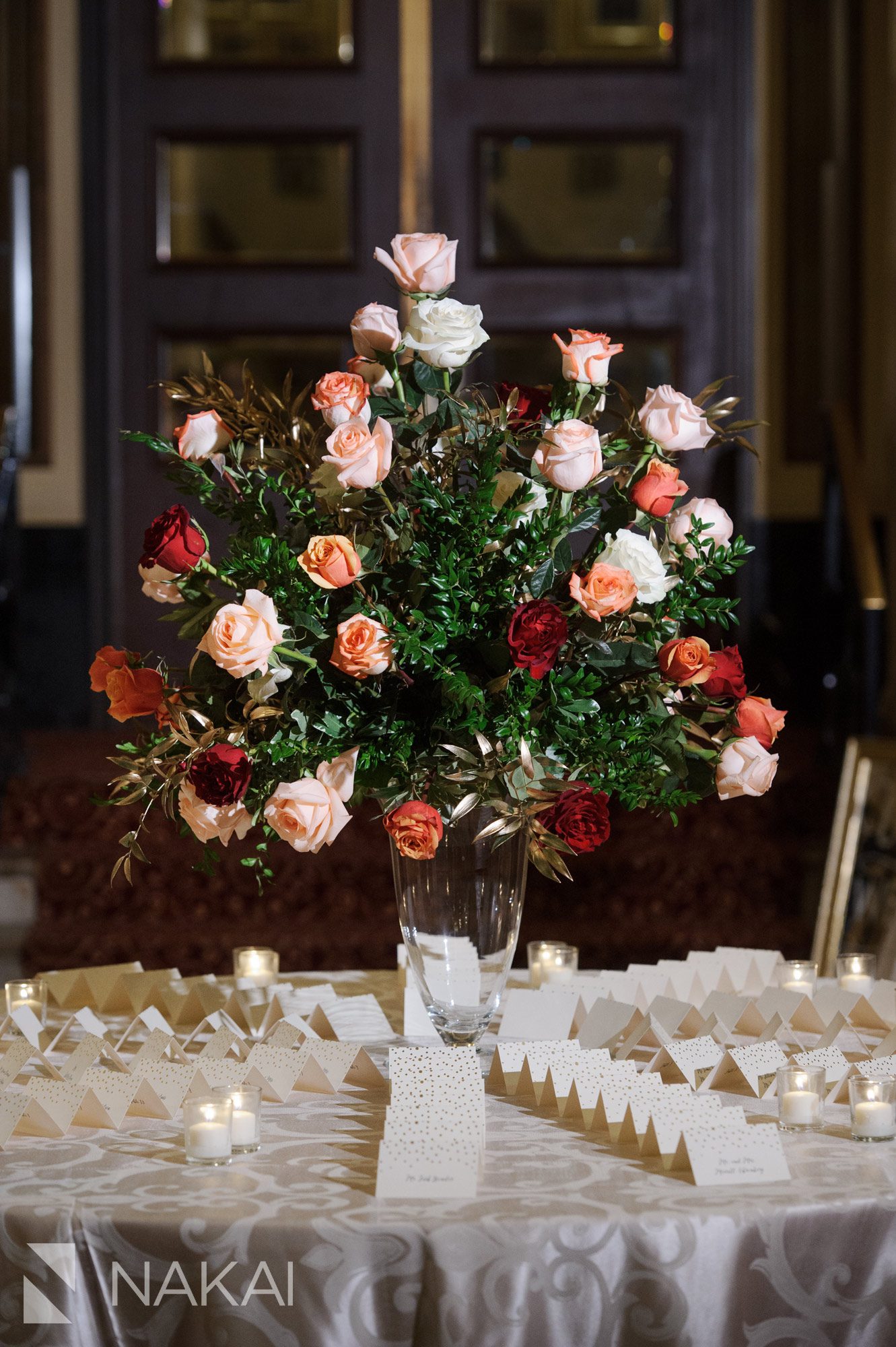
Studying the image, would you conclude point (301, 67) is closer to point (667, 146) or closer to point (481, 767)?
point (667, 146)

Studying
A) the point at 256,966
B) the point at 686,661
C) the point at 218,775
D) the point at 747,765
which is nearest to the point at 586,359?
the point at 686,661

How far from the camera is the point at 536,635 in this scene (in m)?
1.29

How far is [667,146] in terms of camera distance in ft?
16.8

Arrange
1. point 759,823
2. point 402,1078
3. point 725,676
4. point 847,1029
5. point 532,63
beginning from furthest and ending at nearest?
point 532,63
point 759,823
point 847,1029
point 725,676
point 402,1078

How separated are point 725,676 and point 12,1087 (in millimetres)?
741

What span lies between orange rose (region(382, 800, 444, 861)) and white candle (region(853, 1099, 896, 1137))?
42 centimetres

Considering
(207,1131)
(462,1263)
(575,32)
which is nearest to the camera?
(462,1263)

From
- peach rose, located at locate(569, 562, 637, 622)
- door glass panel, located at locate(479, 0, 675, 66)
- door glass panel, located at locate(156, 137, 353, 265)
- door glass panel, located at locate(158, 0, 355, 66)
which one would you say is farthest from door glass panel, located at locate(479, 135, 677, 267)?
peach rose, located at locate(569, 562, 637, 622)

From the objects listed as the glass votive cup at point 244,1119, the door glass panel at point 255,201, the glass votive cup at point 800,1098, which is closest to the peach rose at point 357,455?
the glass votive cup at point 244,1119

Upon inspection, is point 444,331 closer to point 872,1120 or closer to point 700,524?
point 700,524

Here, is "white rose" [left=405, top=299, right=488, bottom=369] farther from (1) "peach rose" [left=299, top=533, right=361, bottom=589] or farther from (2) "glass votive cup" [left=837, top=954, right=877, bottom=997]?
(2) "glass votive cup" [left=837, top=954, right=877, bottom=997]

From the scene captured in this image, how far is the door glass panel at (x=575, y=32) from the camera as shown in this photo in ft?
16.6

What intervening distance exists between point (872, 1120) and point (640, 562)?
1.68 feet

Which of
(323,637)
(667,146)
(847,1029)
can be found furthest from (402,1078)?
(667,146)
